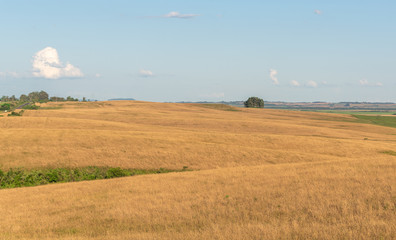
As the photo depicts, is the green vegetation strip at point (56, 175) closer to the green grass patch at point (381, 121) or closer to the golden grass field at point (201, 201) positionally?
the golden grass field at point (201, 201)

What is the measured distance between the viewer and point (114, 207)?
19891 mm

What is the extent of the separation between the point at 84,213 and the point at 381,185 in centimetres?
1632

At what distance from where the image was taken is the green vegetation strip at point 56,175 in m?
32.5

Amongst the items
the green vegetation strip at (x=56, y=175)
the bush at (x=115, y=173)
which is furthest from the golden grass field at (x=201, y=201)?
the bush at (x=115, y=173)

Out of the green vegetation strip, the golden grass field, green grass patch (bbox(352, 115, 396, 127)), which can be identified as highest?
the golden grass field

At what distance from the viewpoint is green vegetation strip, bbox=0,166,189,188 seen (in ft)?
107

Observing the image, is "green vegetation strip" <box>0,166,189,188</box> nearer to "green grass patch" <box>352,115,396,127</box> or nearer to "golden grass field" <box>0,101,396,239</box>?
"golden grass field" <box>0,101,396,239</box>

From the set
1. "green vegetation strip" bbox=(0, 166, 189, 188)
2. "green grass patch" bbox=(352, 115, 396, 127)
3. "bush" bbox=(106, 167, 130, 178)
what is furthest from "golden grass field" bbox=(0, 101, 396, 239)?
"green grass patch" bbox=(352, 115, 396, 127)

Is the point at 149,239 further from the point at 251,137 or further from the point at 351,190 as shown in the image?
the point at 251,137

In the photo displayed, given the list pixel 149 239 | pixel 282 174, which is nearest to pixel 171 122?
pixel 282 174

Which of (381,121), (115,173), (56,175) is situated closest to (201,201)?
(115,173)

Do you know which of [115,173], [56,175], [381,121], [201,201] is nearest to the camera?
[201,201]

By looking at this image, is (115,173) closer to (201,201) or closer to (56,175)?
(56,175)

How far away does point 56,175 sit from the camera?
3394 cm
